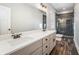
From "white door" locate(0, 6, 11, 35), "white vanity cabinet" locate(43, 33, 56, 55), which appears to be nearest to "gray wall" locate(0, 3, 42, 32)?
"white door" locate(0, 6, 11, 35)

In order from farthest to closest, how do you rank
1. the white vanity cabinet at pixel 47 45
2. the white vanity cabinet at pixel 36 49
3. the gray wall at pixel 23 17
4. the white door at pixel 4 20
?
the white vanity cabinet at pixel 47 45
the gray wall at pixel 23 17
the white door at pixel 4 20
the white vanity cabinet at pixel 36 49

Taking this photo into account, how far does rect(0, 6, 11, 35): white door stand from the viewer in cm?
162

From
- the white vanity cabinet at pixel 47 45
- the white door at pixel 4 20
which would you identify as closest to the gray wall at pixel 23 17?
the white door at pixel 4 20

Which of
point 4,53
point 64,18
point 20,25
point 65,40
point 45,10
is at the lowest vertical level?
point 65,40

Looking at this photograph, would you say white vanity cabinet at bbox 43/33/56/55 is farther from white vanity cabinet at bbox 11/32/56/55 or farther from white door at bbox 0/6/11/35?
white door at bbox 0/6/11/35

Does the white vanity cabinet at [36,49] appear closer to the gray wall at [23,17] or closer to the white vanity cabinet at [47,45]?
the white vanity cabinet at [47,45]

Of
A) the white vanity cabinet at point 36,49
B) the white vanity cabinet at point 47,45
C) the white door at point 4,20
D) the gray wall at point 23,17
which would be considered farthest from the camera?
the white vanity cabinet at point 47,45

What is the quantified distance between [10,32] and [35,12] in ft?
3.21

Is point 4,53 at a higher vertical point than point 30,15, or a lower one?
lower

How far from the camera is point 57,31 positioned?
3.20 meters

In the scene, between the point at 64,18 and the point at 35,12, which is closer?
the point at 35,12

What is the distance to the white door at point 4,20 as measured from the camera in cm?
162

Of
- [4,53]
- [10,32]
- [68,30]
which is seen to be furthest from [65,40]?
[4,53]

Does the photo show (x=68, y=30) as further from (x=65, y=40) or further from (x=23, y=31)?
(x=23, y=31)
